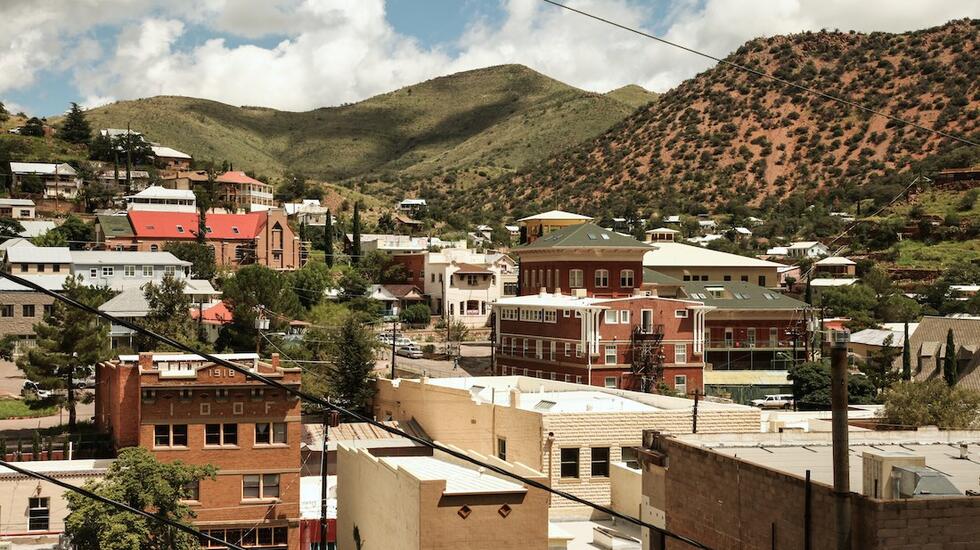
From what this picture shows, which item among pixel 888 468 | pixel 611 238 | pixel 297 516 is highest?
pixel 611 238

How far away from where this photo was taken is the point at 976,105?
130 meters

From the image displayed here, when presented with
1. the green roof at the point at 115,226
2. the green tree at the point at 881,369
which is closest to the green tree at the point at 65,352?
the green tree at the point at 881,369

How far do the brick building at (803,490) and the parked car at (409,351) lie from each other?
48746 millimetres

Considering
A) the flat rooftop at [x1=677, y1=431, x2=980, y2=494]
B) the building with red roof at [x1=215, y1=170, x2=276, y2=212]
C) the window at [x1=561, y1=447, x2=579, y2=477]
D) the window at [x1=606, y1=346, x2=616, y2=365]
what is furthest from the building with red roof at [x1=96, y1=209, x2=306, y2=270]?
the flat rooftop at [x1=677, y1=431, x2=980, y2=494]

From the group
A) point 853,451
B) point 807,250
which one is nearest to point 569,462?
point 853,451

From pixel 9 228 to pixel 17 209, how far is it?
835cm

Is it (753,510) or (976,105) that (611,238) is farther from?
(976,105)

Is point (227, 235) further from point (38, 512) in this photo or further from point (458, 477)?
point (458, 477)

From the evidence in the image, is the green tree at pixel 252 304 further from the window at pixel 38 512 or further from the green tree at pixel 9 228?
the green tree at pixel 9 228

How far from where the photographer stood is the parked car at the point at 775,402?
182 feet

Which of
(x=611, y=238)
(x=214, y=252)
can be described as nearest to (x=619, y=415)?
(x=611, y=238)

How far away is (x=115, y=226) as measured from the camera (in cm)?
8969

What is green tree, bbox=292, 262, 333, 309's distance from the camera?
76375mm

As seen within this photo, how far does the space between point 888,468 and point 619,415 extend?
20276 mm
